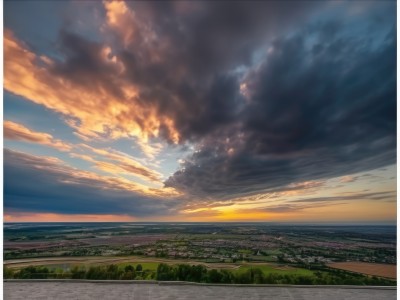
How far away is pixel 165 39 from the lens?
6.64m

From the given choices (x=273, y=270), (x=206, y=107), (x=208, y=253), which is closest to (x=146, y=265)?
(x=208, y=253)

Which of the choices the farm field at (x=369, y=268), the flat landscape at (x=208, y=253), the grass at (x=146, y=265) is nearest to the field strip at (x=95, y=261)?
the flat landscape at (x=208, y=253)

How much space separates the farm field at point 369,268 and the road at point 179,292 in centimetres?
30

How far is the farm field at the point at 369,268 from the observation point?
5998 millimetres

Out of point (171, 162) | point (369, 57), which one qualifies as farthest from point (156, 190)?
point (369, 57)

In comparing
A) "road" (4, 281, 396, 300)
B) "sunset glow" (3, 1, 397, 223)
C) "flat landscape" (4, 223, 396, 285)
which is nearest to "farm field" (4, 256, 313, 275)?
"flat landscape" (4, 223, 396, 285)

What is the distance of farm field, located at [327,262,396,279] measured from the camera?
236 inches

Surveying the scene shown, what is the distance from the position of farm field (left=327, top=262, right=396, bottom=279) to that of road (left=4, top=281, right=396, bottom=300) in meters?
0.30

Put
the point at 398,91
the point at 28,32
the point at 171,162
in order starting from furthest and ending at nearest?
the point at 171,162 → the point at 28,32 → the point at 398,91

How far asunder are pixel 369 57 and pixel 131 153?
247 inches

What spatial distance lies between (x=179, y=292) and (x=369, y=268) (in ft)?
12.5

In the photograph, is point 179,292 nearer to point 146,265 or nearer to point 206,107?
point 146,265

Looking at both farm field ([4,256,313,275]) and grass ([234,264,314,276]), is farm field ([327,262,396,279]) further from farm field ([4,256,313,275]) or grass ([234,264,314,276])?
farm field ([4,256,313,275])

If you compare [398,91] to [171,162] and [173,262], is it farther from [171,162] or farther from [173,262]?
[171,162]
